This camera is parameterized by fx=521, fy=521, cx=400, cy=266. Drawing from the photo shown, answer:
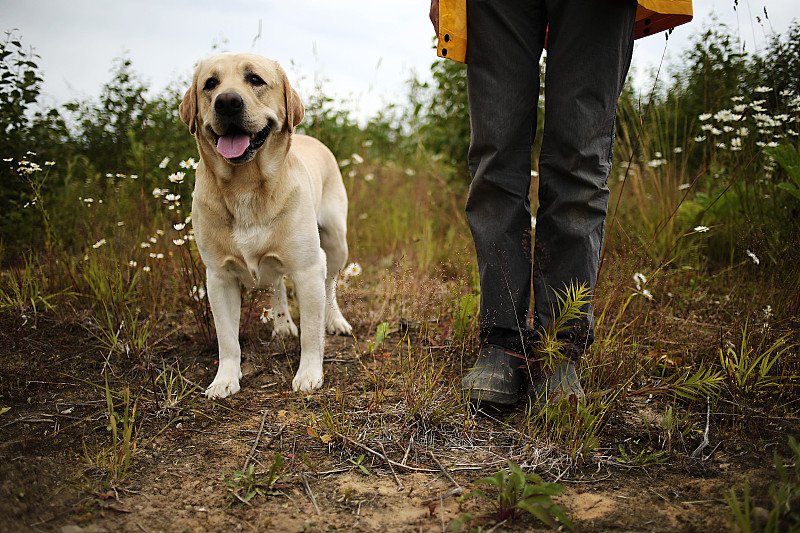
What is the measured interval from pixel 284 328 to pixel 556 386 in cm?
160

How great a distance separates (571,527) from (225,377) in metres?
1.66

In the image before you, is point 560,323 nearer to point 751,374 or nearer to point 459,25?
point 751,374

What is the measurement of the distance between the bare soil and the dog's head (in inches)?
44.8

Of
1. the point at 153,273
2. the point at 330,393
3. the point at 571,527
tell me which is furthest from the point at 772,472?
the point at 153,273

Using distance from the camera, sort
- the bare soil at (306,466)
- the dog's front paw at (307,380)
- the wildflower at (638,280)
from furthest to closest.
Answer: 1. the wildflower at (638,280)
2. the dog's front paw at (307,380)
3. the bare soil at (306,466)

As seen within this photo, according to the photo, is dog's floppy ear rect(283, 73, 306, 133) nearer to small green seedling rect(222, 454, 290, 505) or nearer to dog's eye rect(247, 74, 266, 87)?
dog's eye rect(247, 74, 266, 87)

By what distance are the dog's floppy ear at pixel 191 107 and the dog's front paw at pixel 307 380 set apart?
123 centimetres

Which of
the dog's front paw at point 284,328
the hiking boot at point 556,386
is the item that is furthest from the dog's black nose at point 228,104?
the hiking boot at point 556,386

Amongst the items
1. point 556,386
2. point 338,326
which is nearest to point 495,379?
point 556,386

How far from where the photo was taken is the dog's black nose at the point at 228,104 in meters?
2.16

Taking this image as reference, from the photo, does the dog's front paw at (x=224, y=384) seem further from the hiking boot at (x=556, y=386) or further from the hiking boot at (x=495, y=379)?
the hiking boot at (x=556, y=386)

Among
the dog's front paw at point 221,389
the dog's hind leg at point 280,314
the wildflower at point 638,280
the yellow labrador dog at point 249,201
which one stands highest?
the yellow labrador dog at point 249,201

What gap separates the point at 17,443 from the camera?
1.80 meters

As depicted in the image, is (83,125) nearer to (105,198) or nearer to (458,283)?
(105,198)
